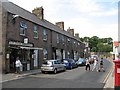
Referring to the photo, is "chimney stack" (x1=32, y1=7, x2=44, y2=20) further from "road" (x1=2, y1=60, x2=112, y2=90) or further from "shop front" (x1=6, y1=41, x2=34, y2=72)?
"road" (x1=2, y1=60, x2=112, y2=90)

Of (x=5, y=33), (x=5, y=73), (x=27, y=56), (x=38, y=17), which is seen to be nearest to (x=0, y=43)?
(x=5, y=33)

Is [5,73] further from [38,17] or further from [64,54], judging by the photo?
[64,54]

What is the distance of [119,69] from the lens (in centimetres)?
1049

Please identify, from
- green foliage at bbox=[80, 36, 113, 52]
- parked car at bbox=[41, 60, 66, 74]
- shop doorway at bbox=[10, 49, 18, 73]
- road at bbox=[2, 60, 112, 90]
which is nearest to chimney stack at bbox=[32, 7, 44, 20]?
shop doorway at bbox=[10, 49, 18, 73]

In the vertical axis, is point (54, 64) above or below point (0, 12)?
below

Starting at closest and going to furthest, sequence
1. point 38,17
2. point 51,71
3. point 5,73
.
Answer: point 5,73 < point 51,71 < point 38,17


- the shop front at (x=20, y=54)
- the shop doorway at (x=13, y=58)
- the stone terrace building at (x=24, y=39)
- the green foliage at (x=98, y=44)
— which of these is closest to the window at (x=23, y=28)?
the stone terrace building at (x=24, y=39)

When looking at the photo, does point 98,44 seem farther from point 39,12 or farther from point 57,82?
point 57,82

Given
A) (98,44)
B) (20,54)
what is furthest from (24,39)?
(98,44)

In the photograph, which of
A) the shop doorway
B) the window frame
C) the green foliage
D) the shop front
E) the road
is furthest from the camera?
the green foliage

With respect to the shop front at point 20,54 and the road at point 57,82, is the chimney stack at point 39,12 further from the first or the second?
the road at point 57,82

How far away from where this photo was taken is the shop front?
2526cm

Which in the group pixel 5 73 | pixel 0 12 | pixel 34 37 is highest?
pixel 0 12

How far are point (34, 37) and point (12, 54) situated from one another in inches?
250
